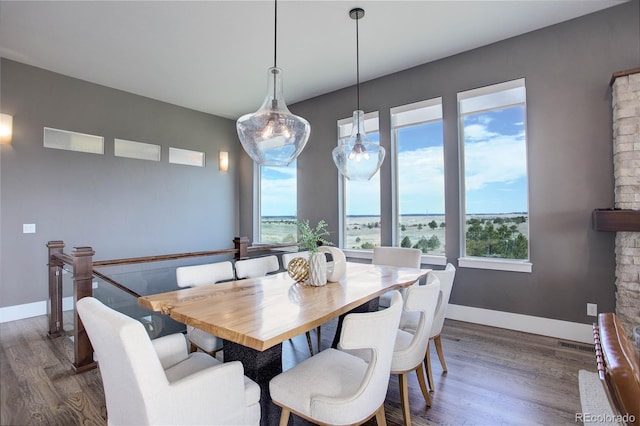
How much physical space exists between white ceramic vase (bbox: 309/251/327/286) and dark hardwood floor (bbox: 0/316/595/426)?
3.04 ft

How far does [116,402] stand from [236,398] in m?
0.48

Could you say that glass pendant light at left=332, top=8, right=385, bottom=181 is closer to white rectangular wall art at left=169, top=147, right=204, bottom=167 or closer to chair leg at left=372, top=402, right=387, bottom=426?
chair leg at left=372, top=402, right=387, bottom=426

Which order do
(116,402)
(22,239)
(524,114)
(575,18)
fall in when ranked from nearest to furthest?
(116,402), (575,18), (524,114), (22,239)

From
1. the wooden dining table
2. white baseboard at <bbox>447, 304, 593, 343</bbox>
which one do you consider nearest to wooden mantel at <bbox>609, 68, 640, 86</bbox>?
white baseboard at <bbox>447, 304, 593, 343</bbox>

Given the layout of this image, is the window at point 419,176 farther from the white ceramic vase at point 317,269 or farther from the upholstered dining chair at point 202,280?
the upholstered dining chair at point 202,280

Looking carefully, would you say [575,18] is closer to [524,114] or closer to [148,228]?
[524,114]

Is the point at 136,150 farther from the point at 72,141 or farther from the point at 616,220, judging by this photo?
the point at 616,220

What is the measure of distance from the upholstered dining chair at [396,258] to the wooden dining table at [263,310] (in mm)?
788

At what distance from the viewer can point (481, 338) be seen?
320cm

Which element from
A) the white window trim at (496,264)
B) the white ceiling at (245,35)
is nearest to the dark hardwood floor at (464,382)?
the white window trim at (496,264)

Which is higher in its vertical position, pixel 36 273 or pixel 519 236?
pixel 519 236

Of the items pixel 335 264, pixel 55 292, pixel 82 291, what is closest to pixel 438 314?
pixel 335 264

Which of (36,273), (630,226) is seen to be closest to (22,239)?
(36,273)

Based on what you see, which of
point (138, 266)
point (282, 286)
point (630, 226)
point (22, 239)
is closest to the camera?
point (282, 286)
